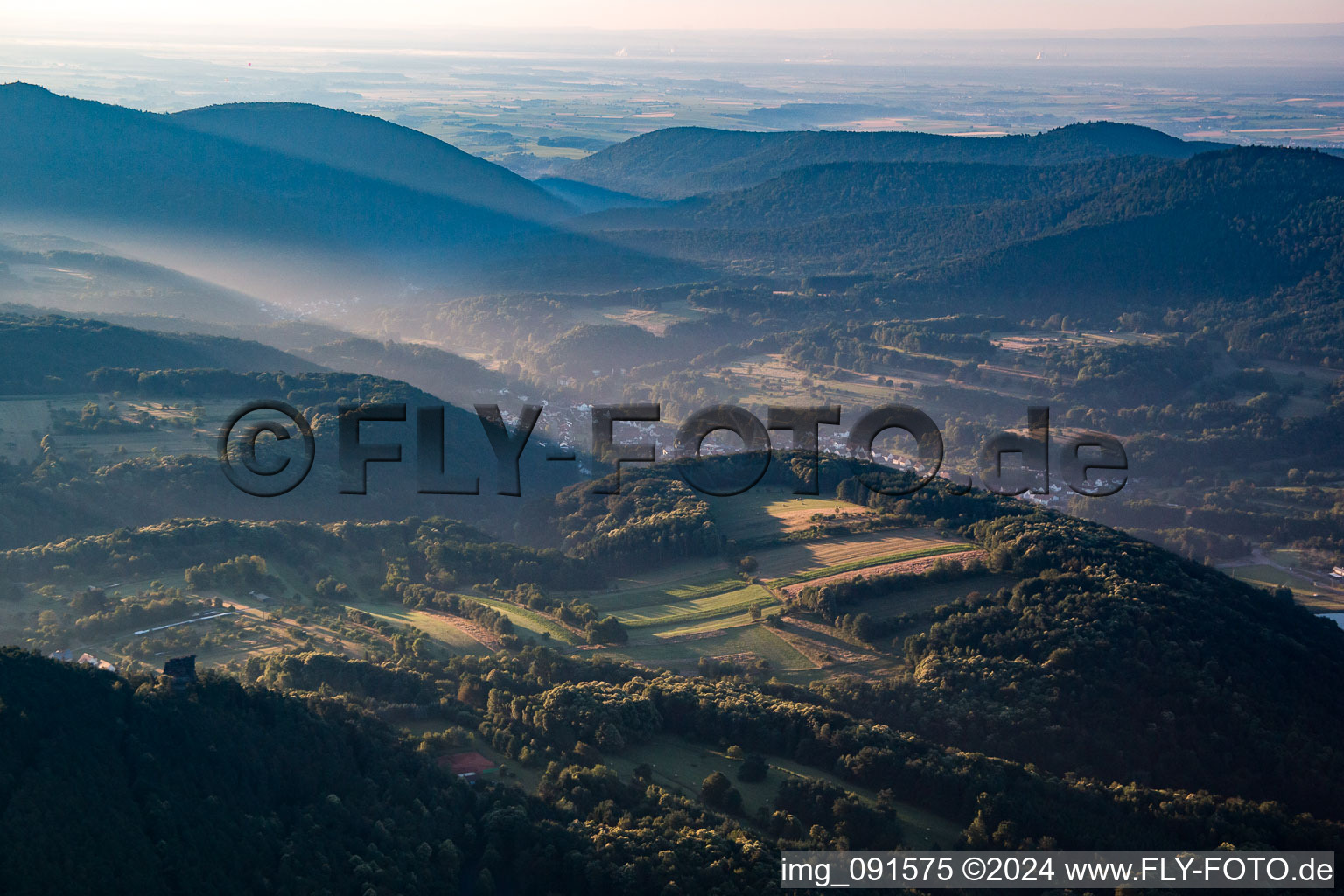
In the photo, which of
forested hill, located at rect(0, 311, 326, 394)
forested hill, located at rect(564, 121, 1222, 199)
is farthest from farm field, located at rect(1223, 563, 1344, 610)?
forested hill, located at rect(564, 121, 1222, 199)

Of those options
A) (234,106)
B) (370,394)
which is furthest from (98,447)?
(234,106)

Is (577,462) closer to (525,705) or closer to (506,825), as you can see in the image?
(525,705)

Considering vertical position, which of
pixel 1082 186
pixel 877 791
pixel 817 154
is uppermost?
pixel 817 154

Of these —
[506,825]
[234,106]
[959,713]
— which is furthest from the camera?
[234,106]

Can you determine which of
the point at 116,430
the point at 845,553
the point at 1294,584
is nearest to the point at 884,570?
the point at 845,553

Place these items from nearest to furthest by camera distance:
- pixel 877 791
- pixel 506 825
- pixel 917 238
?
1. pixel 506 825
2. pixel 877 791
3. pixel 917 238
